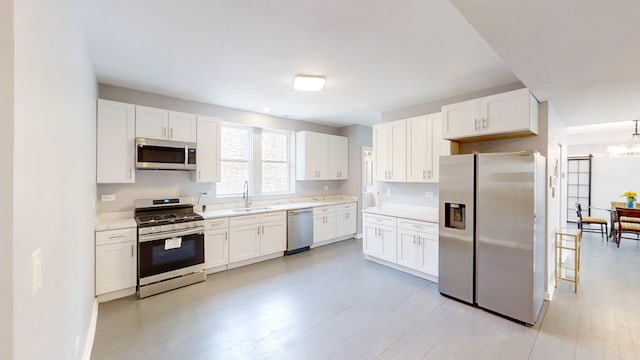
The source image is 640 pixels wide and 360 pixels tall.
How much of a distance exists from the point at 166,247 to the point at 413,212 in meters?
3.65

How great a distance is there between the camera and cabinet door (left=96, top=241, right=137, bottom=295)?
318cm

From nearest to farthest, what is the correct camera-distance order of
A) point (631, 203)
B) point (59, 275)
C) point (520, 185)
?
point (59, 275), point (520, 185), point (631, 203)

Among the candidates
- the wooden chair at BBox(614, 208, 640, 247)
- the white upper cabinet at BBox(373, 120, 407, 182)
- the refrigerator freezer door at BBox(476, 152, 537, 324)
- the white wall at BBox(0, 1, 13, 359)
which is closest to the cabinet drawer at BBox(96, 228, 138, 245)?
the white wall at BBox(0, 1, 13, 359)

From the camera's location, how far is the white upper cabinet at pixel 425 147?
4074 mm

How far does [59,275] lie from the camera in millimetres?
1383

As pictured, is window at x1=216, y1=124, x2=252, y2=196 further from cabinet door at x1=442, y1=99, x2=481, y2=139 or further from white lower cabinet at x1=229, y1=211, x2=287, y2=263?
cabinet door at x1=442, y1=99, x2=481, y2=139

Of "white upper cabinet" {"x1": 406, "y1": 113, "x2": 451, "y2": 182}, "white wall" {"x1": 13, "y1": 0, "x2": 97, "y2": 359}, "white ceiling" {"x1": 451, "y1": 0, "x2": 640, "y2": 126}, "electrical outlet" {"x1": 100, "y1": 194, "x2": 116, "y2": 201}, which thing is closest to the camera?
"white wall" {"x1": 13, "y1": 0, "x2": 97, "y2": 359}

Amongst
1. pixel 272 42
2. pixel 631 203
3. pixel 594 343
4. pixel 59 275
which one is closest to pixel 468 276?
pixel 594 343

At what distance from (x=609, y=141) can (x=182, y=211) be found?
10.3m

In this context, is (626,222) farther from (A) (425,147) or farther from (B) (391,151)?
(B) (391,151)

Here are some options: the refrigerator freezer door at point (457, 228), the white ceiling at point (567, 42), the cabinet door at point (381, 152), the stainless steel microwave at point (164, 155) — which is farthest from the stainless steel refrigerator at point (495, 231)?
the stainless steel microwave at point (164, 155)

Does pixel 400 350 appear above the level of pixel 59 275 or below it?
below

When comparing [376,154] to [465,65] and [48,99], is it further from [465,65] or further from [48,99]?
[48,99]

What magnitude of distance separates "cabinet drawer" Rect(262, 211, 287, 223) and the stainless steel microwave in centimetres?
140
